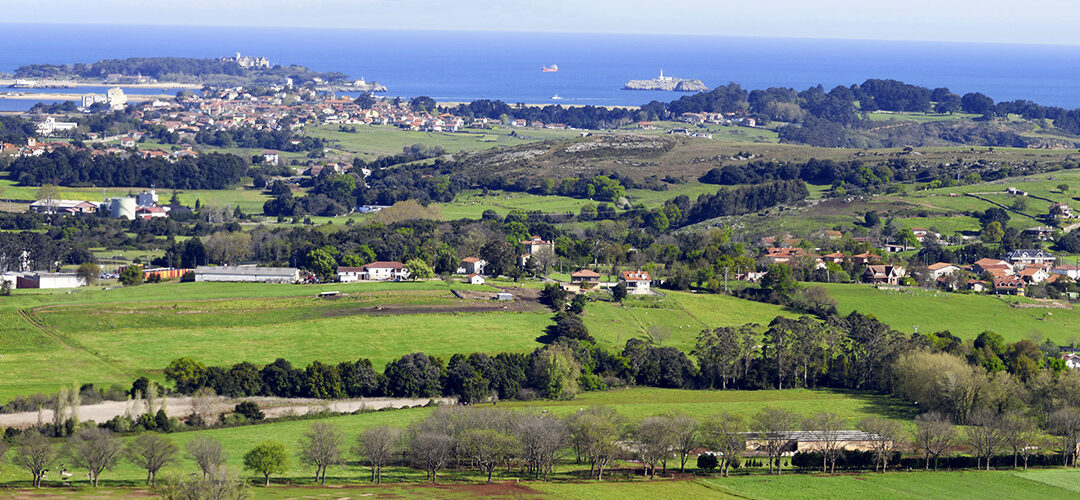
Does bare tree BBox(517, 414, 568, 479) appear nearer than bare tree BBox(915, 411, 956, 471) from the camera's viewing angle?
Yes

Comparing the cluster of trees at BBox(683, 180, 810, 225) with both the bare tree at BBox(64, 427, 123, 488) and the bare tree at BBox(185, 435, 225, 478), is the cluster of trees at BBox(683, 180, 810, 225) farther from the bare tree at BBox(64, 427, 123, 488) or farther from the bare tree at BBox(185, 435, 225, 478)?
the bare tree at BBox(64, 427, 123, 488)

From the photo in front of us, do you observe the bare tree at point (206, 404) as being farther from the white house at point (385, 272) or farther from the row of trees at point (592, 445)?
the white house at point (385, 272)

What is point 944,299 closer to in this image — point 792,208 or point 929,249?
point 929,249

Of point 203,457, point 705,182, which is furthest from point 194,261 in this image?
point 705,182

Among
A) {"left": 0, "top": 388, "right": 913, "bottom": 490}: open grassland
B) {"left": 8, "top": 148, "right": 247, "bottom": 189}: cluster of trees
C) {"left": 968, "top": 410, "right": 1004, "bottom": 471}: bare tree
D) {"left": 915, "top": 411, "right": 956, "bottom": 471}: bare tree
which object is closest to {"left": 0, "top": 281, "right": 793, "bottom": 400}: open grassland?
{"left": 0, "top": 388, "right": 913, "bottom": 490}: open grassland

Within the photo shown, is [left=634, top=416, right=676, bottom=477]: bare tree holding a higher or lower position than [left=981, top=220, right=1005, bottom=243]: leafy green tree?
lower
